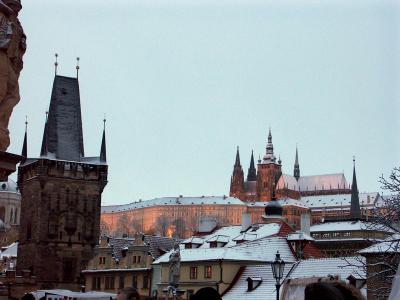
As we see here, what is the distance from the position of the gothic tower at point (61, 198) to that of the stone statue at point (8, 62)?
6233 centimetres

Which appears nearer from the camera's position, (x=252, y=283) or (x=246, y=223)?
(x=252, y=283)

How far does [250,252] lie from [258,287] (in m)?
6.23

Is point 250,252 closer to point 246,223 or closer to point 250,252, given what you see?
point 250,252

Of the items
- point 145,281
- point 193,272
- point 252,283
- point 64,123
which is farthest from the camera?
point 64,123

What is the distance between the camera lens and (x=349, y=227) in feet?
320

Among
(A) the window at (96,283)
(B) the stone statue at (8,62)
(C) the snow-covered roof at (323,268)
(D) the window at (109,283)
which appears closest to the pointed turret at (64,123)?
(A) the window at (96,283)

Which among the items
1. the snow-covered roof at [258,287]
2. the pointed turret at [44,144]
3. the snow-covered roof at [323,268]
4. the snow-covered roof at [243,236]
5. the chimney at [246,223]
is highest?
the pointed turret at [44,144]

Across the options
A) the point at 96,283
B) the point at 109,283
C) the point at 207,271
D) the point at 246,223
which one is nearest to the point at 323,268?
the point at 207,271

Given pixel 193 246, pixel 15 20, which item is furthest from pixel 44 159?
pixel 15 20

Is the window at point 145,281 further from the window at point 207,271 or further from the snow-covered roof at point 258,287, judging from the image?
the snow-covered roof at point 258,287

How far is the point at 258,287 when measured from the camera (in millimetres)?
48375

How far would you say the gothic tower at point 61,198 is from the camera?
72688mm

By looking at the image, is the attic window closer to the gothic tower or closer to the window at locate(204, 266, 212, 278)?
the window at locate(204, 266, 212, 278)

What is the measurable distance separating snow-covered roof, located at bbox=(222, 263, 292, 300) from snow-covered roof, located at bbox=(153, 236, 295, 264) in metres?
1.82
